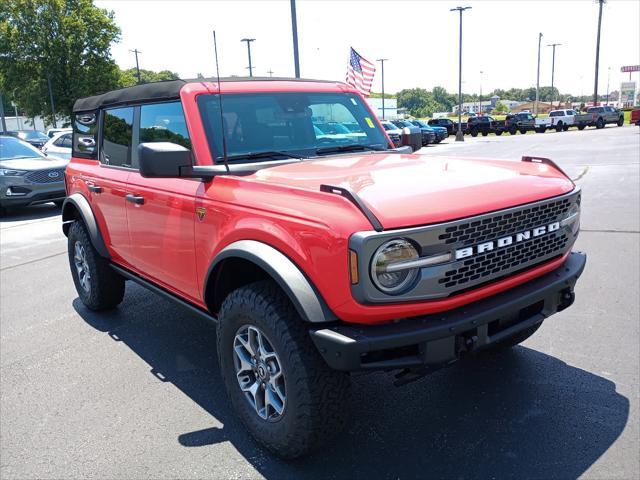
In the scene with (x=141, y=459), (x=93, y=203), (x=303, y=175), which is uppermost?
(x=303, y=175)

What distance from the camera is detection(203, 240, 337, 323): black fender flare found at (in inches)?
95.8

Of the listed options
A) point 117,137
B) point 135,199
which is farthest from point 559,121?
point 135,199

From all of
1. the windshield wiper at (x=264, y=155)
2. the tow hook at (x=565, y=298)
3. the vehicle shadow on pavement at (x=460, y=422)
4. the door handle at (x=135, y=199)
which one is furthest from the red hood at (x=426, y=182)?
the vehicle shadow on pavement at (x=460, y=422)

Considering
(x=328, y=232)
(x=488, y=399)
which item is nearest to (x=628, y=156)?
(x=488, y=399)

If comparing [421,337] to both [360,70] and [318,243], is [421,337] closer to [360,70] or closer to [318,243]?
[318,243]

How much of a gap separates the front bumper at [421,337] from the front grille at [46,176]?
1080cm

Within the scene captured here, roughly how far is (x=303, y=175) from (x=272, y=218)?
1.46ft

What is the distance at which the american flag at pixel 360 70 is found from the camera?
18.0m

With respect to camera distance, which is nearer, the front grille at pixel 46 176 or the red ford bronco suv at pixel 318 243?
the red ford bronco suv at pixel 318 243

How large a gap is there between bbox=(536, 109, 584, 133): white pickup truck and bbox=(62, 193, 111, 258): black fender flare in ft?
144

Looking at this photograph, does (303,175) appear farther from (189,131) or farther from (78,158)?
(78,158)

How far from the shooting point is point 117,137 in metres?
4.57

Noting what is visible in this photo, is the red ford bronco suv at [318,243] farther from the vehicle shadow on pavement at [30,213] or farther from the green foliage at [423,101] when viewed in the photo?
the green foliage at [423,101]

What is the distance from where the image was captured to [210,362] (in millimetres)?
4035
